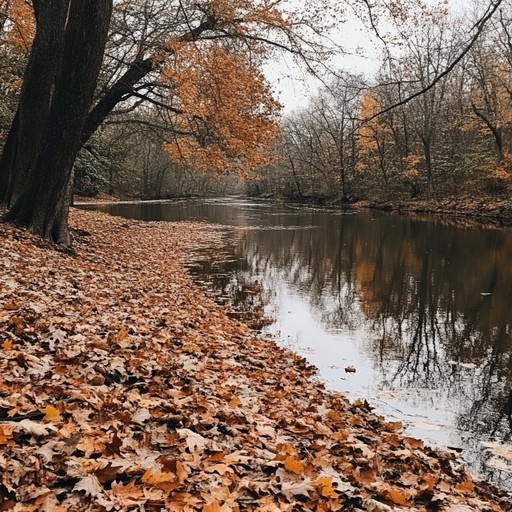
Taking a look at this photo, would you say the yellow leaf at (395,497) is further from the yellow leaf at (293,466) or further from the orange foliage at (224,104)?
the orange foliage at (224,104)

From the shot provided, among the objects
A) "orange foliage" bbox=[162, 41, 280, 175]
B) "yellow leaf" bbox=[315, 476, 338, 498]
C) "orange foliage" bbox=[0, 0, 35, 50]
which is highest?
"orange foliage" bbox=[0, 0, 35, 50]

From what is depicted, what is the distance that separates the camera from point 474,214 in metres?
33.8

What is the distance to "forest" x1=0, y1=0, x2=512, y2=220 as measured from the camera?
32.3ft

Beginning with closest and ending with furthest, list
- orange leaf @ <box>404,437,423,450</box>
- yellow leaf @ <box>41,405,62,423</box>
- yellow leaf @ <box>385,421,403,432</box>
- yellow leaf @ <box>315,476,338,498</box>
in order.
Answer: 1. yellow leaf @ <box>315,476,338,498</box>
2. yellow leaf @ <box>41,405,62,423</box>
3. orange leaf @ <box>404,437,423,450</box>
4. yellow leaf @ <box>385,421,403,432</box>

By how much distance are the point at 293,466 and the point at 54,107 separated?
920 centimetres

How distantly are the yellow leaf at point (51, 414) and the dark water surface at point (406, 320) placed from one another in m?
3.57

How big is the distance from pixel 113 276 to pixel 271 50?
9.31m

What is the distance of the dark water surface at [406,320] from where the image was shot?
555 cm

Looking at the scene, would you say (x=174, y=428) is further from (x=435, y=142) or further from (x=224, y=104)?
(x=435, y=142)

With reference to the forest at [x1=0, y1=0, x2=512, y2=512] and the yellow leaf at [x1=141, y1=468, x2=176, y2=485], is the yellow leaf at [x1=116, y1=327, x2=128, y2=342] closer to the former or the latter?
the forest at [x1=0, y1=0, x2=512, y2=512]

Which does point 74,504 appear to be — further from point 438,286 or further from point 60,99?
point 438,286

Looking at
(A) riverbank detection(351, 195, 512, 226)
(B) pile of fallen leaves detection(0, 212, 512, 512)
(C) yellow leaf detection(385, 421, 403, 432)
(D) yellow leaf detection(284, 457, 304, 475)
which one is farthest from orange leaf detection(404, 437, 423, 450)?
(A) riverbank detection(351, 195, 512, 226)

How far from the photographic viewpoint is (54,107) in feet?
32.6

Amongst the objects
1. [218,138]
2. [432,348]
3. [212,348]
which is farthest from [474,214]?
[212,348]
